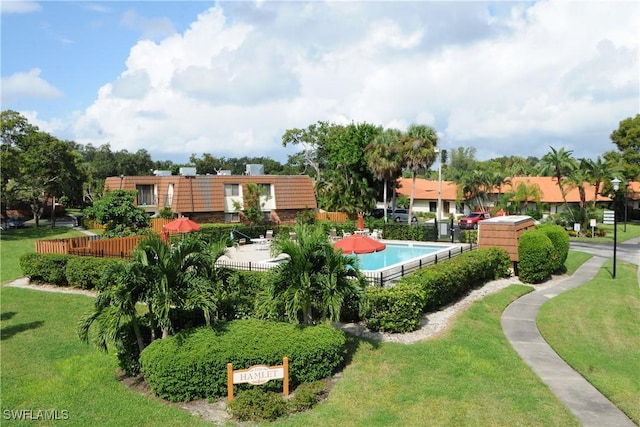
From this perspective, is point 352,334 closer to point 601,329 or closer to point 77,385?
point 77,385

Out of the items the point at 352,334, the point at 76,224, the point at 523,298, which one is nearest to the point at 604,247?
the point at 523,298

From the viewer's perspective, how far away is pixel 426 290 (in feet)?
47.7

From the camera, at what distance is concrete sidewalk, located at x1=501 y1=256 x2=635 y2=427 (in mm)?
8727

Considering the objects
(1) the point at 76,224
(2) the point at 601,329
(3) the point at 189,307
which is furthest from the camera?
(1) the point at 76,224

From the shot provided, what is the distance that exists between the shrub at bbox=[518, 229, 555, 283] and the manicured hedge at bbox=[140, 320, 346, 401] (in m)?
13.1

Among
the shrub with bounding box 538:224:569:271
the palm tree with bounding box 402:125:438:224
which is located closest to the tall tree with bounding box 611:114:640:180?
the palm tree with bounding box 402:125:438:224

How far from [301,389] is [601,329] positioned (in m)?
9.99

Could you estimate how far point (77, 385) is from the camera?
9.98m

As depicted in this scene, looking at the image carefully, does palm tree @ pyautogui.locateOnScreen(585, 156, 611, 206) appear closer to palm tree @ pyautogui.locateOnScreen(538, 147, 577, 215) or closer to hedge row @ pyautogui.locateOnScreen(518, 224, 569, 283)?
palm tree @ pyautogui.locateOnScreen(538, 147, 577, 215)

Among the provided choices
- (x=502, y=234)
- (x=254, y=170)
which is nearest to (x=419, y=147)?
(x=254, y=170)

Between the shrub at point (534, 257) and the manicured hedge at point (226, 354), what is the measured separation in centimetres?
1309

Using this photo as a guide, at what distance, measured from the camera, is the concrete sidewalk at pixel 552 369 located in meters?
8.73

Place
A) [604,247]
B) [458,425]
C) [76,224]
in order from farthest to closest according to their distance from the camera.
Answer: [76,224], [604,247], [458,425]

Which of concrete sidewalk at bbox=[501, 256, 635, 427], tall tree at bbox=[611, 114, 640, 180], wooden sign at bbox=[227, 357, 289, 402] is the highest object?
tall tree at bbox=[611, 114, 640, 180]
